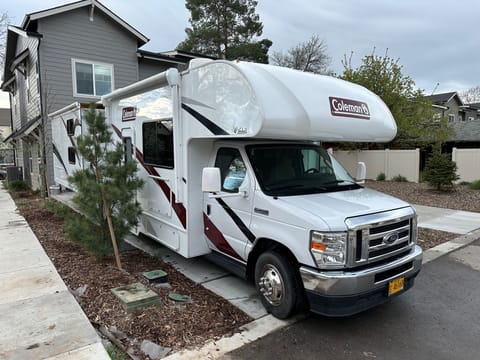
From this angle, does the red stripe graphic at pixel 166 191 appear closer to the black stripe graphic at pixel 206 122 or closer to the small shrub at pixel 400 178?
the black stripe graphic at pixel 206 122

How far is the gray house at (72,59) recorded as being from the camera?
1176 centimetres

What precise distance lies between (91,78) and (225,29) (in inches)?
587

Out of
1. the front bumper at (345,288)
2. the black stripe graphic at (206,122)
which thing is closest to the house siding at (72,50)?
the black stripe graphic at (206,122)

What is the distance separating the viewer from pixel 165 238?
534 cm

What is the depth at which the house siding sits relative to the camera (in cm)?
1187

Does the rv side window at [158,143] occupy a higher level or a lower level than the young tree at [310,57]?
lower

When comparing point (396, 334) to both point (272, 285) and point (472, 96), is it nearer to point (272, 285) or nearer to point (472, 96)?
point (272, 285)

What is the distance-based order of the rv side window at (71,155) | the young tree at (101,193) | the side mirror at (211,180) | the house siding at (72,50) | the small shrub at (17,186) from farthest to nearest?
the small shrub at (17,186)
the house siding at (72,50)
the rv side window at (71,155)
the young tree at (101,193)
the side mirror at (211,180)

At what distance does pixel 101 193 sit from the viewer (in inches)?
199

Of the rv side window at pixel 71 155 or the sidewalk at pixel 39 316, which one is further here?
the rv side window at pixel 71 155

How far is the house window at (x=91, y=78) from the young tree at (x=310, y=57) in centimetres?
2037

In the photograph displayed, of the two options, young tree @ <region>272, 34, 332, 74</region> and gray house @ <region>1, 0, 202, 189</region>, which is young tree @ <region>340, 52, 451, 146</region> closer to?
gray house @ <region>1, 0, 202, 189</region>

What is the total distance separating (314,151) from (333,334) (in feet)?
7.43

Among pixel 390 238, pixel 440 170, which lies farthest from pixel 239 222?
pixel 440 170
